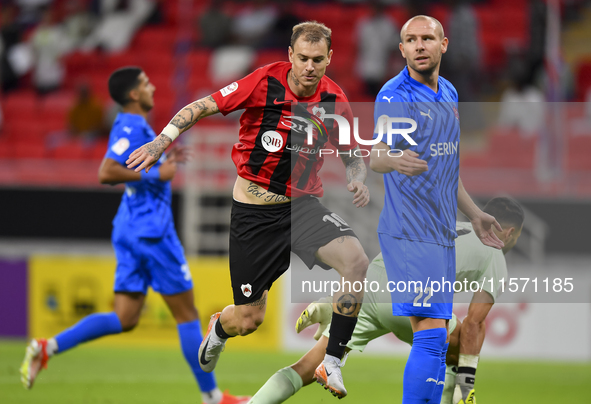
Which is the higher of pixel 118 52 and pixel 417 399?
pixel 118 52

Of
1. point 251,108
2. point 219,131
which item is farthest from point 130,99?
point 219,131

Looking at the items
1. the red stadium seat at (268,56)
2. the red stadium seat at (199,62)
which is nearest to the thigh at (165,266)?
the red stadium seat at (268,56)

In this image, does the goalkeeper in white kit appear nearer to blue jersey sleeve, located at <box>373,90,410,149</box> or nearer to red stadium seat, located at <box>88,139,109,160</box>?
blue jersey sleeve, located at <box>373,90,410,149</box>

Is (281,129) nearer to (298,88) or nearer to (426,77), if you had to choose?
(298,88)

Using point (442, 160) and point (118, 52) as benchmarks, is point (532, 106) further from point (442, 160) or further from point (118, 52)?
point (118, 52)

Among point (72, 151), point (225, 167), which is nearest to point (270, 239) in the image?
point (225, 167)

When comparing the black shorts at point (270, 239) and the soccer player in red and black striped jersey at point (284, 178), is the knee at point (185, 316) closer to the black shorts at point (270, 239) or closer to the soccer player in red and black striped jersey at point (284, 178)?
the soccer player in red and black striped jersey at point (284, 178)

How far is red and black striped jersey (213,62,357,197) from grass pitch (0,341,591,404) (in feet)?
8.49

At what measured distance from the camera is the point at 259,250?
496cm

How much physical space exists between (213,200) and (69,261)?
2.27m

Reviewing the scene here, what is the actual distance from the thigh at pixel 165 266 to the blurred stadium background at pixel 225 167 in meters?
1.17

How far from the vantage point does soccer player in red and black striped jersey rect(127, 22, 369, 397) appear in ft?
15.7

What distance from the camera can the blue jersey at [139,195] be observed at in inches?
245

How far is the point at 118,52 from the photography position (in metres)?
15.2
